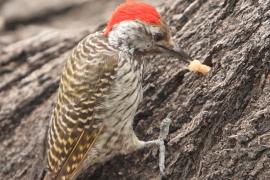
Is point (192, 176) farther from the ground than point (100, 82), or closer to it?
closer to it

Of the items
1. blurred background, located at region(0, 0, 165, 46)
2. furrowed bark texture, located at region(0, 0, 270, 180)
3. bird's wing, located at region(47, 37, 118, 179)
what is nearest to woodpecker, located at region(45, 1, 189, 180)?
Answer: bird's wing, located at region(47, 37, 118, 179)

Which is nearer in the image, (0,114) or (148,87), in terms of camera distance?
(148,87)

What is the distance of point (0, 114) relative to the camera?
6.45m

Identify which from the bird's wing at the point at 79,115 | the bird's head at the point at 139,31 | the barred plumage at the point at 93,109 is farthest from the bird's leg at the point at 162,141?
the bird's head at the point at 139,31

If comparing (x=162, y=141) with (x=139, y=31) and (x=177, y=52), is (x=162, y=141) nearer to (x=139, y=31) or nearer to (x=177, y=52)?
(x=177, y=52)

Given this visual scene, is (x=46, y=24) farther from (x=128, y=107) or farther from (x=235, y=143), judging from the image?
(x=235, y=143)

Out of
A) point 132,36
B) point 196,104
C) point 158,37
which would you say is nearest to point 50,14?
point 132,36

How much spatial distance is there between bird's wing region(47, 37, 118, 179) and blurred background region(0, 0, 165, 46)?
11.2 ft

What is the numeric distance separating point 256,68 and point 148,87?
43.0 inches

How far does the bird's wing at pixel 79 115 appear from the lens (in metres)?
5.20

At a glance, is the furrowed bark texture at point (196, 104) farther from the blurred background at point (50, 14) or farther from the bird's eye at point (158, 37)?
the blurred background at point (50, 14)

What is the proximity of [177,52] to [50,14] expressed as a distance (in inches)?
153

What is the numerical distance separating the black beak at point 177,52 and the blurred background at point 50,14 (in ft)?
11.0

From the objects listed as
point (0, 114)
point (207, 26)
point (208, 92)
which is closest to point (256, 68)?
point (208, 92)
